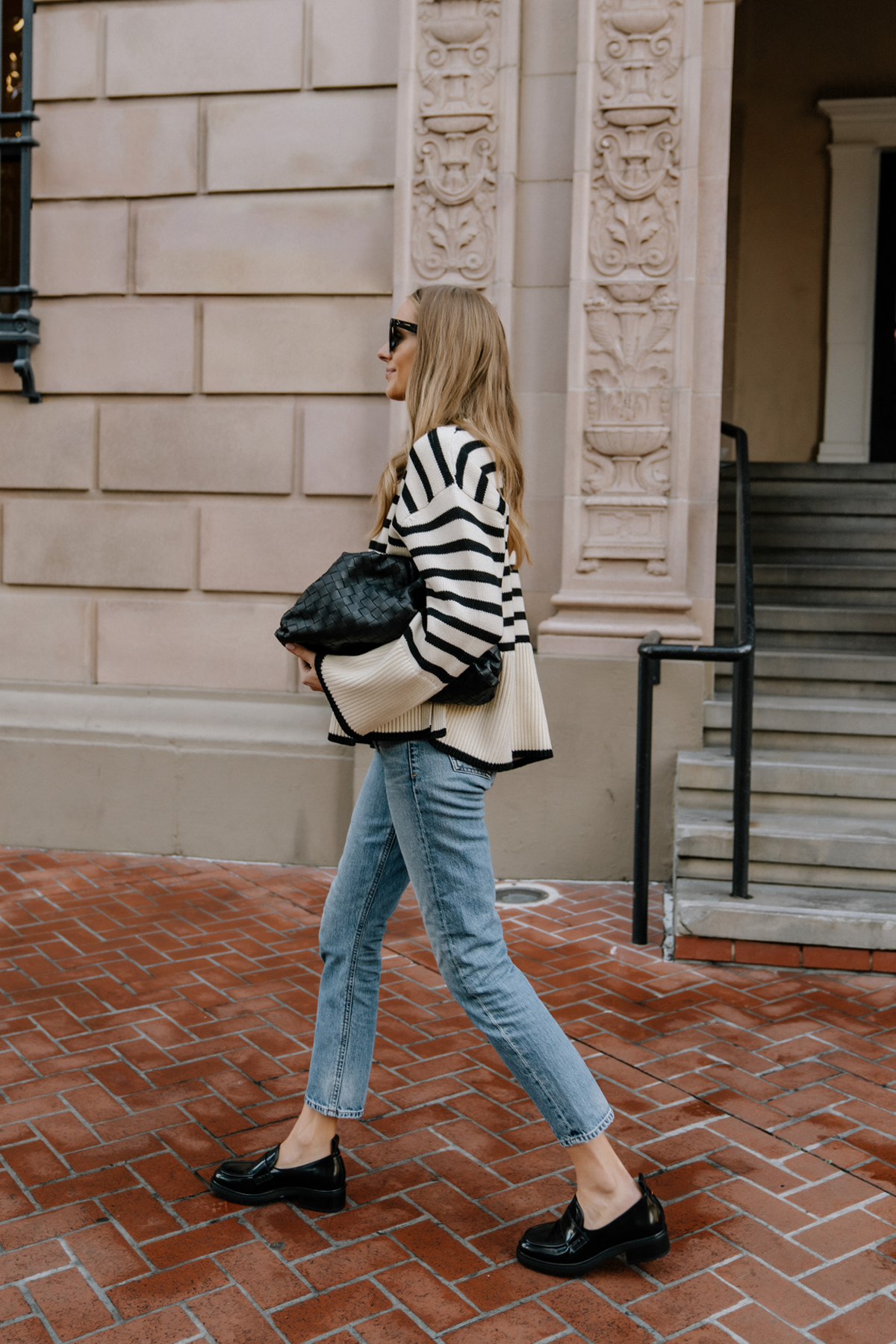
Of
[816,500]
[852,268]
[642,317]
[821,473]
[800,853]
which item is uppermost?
[852,268]

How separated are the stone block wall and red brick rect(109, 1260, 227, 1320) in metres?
3.88

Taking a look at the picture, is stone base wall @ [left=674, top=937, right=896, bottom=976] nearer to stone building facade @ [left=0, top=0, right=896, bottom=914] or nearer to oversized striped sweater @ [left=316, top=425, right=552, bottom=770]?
stone building facade @ [left=0, top=0, right=896, bottom=914]

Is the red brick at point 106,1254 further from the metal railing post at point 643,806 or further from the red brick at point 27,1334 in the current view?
the metal railing post at point 643,806

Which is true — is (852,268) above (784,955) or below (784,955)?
above

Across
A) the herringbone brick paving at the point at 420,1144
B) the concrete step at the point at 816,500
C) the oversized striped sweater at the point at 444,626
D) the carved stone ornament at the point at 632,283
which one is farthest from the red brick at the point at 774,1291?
the concrete step at the point at 816,500

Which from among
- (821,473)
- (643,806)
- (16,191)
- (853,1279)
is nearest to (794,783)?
(643,806)

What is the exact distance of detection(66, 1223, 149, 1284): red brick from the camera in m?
2.72

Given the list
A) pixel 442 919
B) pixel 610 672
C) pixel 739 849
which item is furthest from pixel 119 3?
pixel 442 919

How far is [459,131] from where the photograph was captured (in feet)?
19.5

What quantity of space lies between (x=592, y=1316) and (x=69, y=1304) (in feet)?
3.49

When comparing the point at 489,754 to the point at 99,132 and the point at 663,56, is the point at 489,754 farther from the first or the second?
the point at 99,132

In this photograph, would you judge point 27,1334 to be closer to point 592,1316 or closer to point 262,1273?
point 262,1273

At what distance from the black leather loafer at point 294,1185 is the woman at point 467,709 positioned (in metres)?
0.48

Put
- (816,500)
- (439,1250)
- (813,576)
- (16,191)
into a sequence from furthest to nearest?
1. (816,500)
2. (813,576)
3. (16,191)
4. (439,1250)
